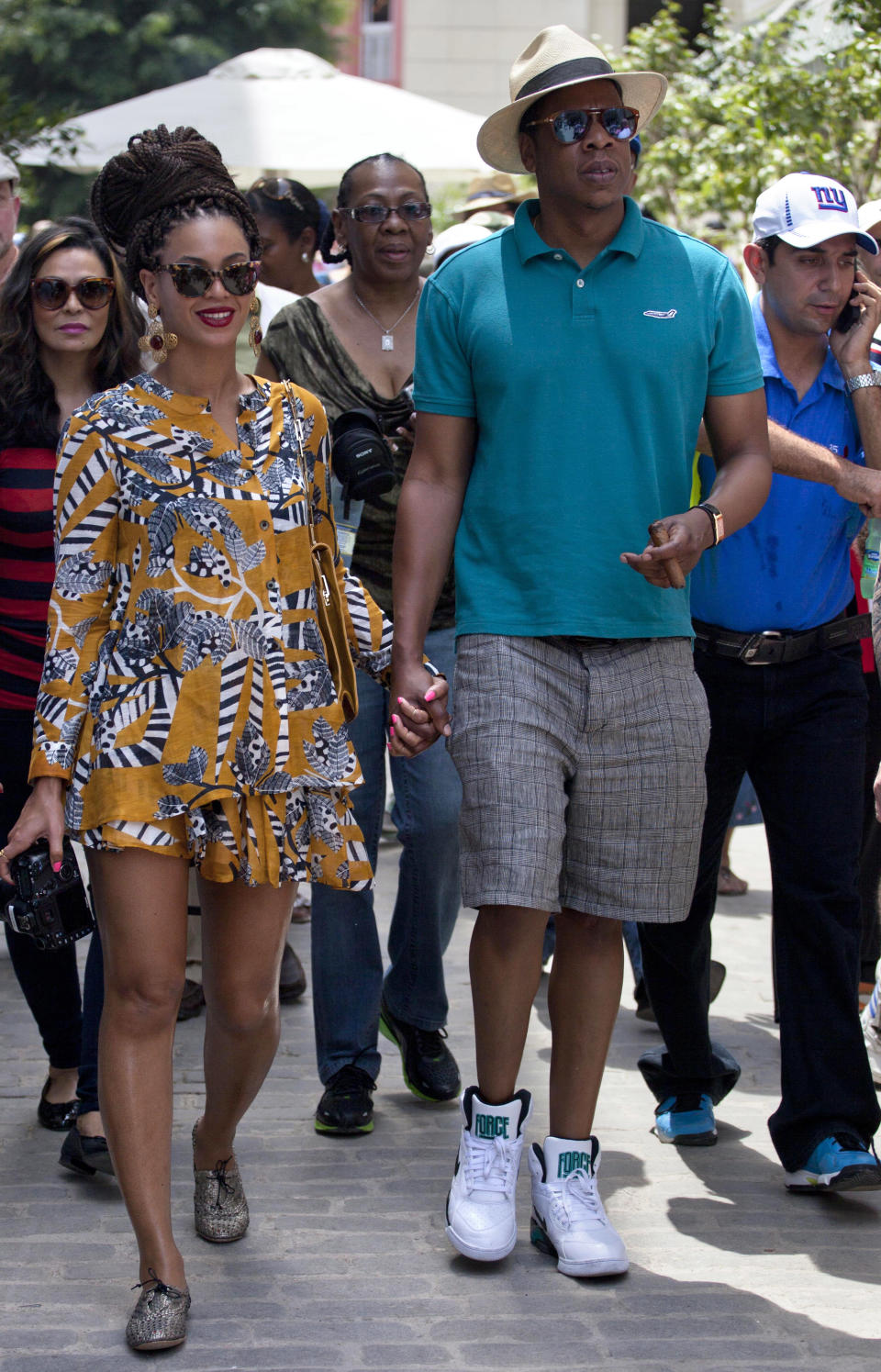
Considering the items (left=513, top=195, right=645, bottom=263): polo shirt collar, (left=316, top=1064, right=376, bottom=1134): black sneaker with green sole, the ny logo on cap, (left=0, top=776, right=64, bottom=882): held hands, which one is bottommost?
(left=316, top=1064, right=376, bottom=1134): black sneaker with green sole

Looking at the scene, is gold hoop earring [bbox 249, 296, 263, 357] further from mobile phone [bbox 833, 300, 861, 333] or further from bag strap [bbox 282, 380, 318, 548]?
mobile phone [bbox 833, 300, 861, 333]

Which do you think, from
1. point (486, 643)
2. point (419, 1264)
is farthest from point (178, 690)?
point (419, 1264)

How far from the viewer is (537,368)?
361 centimetres

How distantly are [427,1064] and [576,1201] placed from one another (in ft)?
3.43

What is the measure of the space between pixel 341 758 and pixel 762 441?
1.12 m

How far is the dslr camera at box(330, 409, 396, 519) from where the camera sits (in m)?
4.12

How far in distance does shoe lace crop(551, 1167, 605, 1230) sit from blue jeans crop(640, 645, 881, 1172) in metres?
0.57

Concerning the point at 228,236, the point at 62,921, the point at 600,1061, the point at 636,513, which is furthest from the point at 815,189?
the point at 62,921

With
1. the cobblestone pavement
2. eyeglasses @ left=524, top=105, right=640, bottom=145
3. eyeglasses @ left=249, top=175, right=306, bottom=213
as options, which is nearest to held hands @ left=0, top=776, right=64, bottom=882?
the cobblestone pavement

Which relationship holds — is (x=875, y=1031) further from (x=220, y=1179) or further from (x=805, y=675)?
(x=220, y=1179)

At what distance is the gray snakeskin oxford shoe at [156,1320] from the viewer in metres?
3.27

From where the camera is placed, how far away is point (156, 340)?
352cm

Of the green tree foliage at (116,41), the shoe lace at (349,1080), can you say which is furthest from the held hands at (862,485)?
the green tree foliage at (116,41)

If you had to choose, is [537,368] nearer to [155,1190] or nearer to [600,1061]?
[600,1061]
